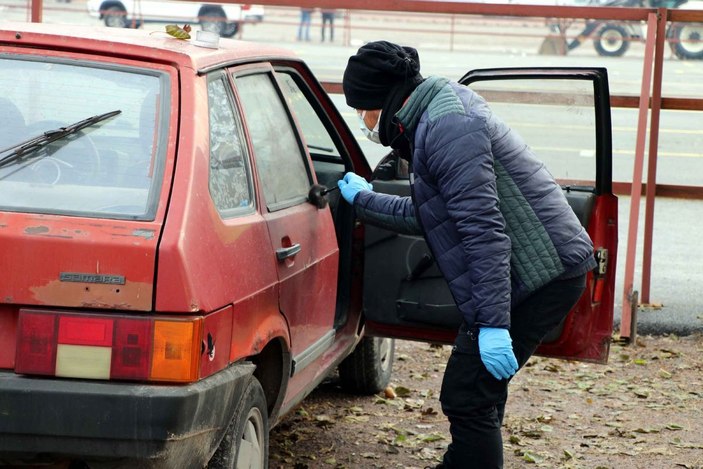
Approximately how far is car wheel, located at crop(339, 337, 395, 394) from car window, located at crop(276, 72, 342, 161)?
1.02m

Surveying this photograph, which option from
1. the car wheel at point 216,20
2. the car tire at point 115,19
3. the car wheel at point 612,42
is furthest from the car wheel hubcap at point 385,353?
the car wheel at point 216,20

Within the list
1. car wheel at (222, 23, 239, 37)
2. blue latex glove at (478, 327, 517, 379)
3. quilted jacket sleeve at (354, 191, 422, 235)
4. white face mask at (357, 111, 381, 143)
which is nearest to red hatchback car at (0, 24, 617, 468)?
quilted jacket sleeve at (354, 191, 422, 235)

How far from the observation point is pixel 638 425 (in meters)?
5.54

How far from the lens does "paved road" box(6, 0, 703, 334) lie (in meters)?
8.30

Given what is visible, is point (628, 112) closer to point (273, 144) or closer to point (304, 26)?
point (273, 144)

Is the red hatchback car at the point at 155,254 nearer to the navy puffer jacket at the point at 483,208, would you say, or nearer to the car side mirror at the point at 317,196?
the car side mirror at the point at 317,196

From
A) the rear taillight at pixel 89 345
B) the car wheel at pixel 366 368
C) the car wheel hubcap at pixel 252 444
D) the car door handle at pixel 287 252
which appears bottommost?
the car wheel at pixel 366 368

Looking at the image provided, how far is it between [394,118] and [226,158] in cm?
61

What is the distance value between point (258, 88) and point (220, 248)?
106 centimetres

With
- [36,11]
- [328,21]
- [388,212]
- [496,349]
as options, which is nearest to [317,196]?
[388,212]

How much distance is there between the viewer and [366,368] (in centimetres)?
571

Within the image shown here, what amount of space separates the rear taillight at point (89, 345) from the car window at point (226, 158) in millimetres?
527

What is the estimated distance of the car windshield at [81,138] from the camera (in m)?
3.09

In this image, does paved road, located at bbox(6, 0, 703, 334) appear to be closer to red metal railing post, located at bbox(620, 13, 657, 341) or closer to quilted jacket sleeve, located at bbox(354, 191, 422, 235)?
red metal railing post, located at bbox(620, 13, 657, 341)
